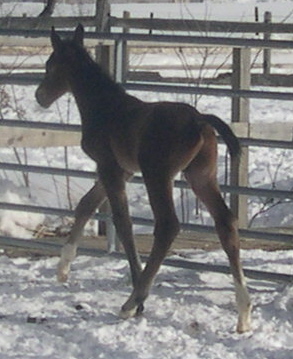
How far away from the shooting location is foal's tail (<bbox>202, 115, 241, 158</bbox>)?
5.62m

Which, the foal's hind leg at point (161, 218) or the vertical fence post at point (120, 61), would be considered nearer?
the foal's hind leg at point (161, 218)

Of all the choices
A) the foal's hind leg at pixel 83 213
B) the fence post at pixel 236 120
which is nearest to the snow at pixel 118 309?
the foal's hind leg at pixel 83 213

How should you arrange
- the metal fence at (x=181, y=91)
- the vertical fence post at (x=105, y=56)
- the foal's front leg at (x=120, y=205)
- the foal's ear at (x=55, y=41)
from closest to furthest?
the foal's front leg at (x=120, y=205)
the foal's ear at (x=55, y=41)
the metal fence at (x=181, y=91)
the vertical fence post at (x=105, y=56)

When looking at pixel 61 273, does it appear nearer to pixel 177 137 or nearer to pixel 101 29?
pixel 177 137

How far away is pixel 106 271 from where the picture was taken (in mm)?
6914

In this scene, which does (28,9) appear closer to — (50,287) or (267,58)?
(267,58)

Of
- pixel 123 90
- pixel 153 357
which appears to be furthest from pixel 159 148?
pixel 153 357

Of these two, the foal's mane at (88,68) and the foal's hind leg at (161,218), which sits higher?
the foal's mane at (88,68)

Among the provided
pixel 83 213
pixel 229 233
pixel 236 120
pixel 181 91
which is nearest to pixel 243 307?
pixel 229 233

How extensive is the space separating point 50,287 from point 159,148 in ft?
4.54

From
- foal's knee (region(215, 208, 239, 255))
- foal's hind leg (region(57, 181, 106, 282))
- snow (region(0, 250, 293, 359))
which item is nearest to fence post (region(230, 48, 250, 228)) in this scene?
snow (region(0, 250, 293, 359))

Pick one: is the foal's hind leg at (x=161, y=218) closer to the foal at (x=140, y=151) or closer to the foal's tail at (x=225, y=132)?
the foal at (x=140, y=151)

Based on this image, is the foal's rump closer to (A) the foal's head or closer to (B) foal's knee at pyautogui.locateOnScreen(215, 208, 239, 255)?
(B) foal's knee at pyautogui.locateOnScreen(215, 208, 239, 255)

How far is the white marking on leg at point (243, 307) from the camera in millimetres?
5660
